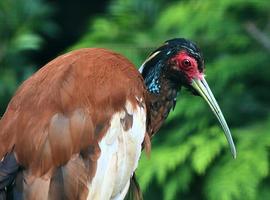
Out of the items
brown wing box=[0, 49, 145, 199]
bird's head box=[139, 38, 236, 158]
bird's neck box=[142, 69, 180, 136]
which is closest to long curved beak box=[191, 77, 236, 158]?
bird's head box=[139, 38, 236, 158]

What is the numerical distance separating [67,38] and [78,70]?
→ 3616mm

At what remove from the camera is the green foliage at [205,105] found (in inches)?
213

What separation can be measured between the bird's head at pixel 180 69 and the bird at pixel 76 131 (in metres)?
0.17

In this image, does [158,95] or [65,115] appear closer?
[65,115]

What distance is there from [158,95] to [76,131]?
2.13ft

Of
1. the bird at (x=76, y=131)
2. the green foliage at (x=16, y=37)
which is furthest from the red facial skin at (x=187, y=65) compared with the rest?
the green foliage at (x=16, y=37)

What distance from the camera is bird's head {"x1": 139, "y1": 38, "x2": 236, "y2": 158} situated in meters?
4.49

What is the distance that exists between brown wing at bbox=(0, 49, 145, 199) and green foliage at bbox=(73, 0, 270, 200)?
4.25 ft

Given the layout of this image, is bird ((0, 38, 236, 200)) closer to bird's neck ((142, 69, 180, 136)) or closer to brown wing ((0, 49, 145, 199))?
brown wing ((0, 49, 145, 199))

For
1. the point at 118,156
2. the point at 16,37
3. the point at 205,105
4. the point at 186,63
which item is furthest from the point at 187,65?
the point at 16,37

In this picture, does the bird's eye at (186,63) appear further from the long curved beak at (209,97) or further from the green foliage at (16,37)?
the green foliage at (16,37)

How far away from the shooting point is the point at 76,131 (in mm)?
3980

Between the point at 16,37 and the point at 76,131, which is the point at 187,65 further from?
the point at 16,37

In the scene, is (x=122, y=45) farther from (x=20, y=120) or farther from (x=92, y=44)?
(x=20, y=120)
